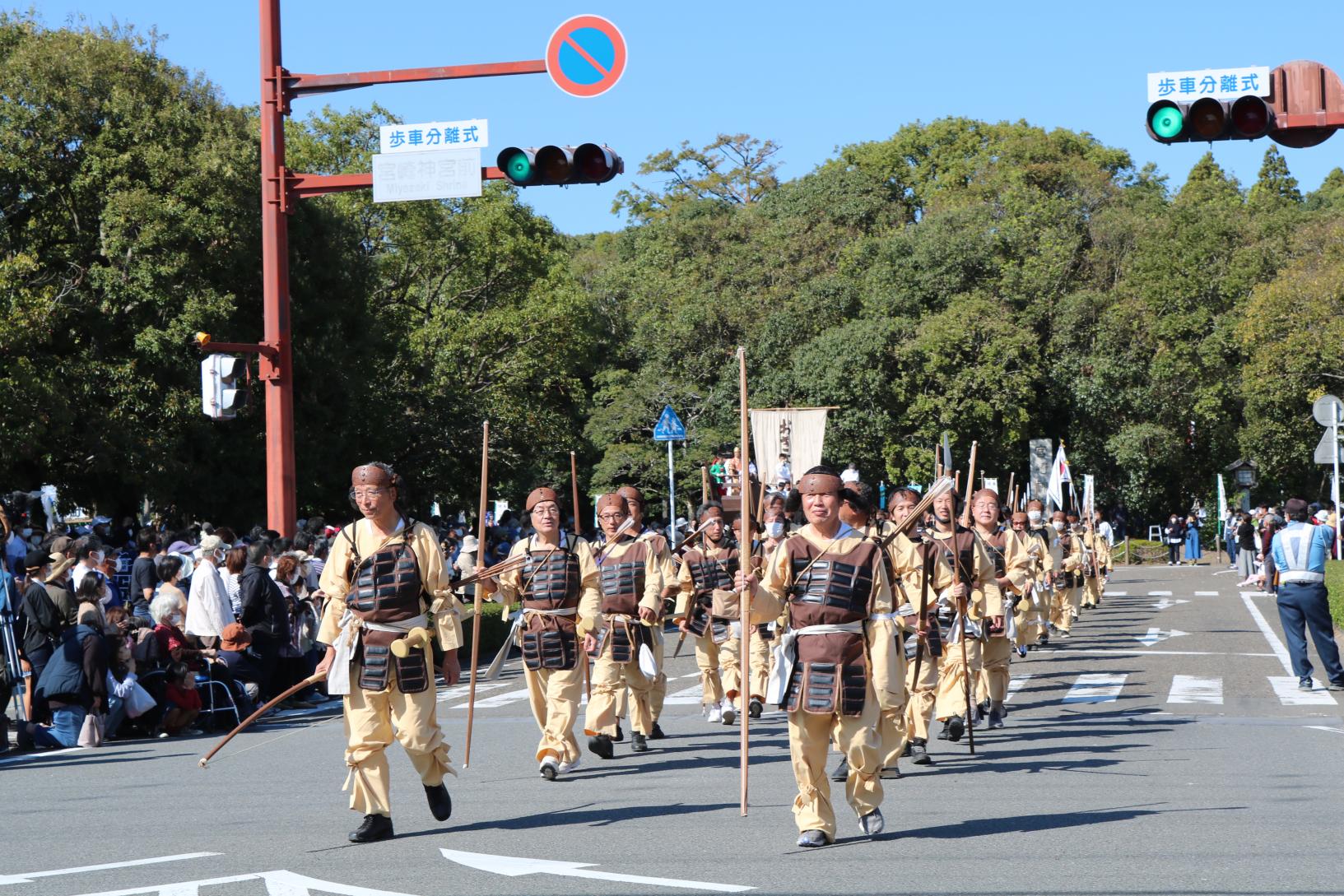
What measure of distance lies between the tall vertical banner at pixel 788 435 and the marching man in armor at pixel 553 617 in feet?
67.1

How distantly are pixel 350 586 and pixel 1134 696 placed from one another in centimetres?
880

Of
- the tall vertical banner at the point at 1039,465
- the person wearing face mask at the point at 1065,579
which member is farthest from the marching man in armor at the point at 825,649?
the tall vertical banner at the point at 1039,465

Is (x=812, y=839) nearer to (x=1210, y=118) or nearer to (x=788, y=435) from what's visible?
(x=1210, y=118)

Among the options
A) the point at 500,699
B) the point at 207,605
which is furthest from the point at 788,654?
the point at 500,699

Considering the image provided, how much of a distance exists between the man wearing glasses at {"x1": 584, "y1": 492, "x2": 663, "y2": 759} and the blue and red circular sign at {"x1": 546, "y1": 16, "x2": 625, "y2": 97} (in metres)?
3.71

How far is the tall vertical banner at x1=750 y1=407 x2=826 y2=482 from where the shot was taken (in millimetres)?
31031

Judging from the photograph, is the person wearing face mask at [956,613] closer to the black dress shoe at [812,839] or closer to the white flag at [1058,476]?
the black dress shoe at [812,839]

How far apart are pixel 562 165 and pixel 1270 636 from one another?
1273 cm

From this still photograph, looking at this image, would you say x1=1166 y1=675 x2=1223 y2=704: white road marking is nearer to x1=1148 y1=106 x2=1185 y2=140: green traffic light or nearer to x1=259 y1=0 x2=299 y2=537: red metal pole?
x1=1148 y1=106 x2=1185 y2=140: green traffic light

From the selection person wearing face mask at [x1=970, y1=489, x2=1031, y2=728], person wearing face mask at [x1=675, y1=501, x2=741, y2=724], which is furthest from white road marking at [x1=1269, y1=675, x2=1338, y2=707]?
person wearing face mask at [x1=675, y1=501, x2=741, y2=724]

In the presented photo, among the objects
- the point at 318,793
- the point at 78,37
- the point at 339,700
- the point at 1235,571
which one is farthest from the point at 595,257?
the point at 318,793

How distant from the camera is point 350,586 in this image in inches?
323

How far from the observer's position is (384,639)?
8.00m

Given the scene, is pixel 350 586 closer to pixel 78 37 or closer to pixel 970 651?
pixel 970 651
